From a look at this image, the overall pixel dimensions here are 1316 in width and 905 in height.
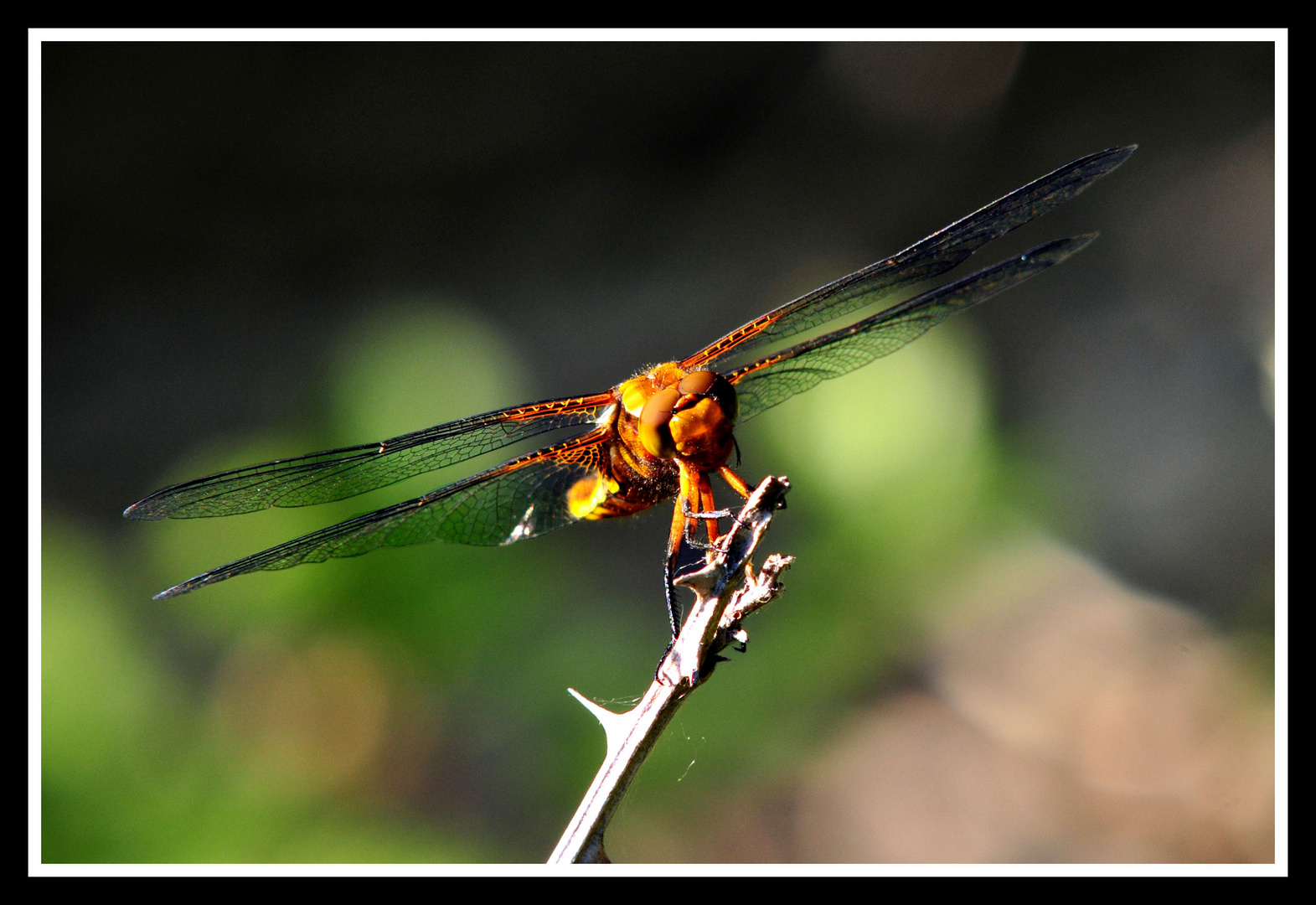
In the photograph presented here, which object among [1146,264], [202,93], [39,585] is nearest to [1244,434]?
[1146,264]

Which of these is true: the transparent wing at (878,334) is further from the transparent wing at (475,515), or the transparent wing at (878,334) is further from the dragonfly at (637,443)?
the transparent wing at (475,515)

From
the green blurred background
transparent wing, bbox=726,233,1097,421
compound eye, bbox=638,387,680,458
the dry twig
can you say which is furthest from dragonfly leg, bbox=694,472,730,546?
the green blurred background

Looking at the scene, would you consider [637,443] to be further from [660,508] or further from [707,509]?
[660,508]

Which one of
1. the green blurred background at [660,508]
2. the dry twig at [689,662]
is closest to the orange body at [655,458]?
the green blurred background at [660,508]

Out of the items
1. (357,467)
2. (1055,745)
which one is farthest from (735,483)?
(1055,745)

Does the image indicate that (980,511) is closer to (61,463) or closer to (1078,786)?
(1078,786)

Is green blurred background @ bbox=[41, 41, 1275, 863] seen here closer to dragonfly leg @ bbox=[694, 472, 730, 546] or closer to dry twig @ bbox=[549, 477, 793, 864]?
dragonfly leg @ bbox=[694, 472, 730, 546]
